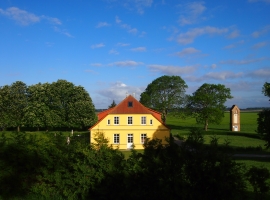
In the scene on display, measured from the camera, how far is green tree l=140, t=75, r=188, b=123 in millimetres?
72812

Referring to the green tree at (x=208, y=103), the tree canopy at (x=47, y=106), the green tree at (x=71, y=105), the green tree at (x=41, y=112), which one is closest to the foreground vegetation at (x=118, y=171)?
the green tree at (x=71, y=105)

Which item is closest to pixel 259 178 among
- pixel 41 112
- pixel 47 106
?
pixel 41 112

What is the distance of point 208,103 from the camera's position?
Result: 2778 inches

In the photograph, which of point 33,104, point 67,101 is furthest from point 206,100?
point 33,104

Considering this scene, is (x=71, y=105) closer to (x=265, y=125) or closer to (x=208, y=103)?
(x=208, y=103)

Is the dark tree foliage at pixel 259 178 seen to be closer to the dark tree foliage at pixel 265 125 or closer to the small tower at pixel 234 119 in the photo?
the dark tree foliage at pixel 265 125

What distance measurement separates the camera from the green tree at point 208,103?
226ft

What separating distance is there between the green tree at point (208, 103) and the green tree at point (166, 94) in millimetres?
3105

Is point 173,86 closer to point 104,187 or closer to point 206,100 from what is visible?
point 206,100

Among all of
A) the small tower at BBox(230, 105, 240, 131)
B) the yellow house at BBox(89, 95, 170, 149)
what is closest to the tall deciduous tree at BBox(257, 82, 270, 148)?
the yellow house at BBox(89, 95, 170, 149)

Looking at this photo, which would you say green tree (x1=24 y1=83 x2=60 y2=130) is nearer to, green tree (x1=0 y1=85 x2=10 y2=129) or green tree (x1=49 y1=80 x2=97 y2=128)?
green tree (x1=49 y1=80 x2=97 y2=128)

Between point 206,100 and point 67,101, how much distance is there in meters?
33.5

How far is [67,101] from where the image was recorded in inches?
2405

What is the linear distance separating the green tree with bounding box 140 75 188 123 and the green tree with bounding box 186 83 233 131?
3105 millimetres
